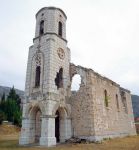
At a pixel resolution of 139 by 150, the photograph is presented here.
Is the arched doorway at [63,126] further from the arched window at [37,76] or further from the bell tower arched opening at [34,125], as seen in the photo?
the arched window at [37,76]

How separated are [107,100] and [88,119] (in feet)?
16.1

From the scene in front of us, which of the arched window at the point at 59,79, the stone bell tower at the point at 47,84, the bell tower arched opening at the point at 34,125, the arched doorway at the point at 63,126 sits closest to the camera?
the stone bell tower at the point at 47,84

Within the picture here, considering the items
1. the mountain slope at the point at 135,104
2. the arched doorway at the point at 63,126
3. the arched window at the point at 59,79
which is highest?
the mountain slope at the point at 135,104

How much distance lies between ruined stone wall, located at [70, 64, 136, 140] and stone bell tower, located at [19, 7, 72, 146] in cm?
102

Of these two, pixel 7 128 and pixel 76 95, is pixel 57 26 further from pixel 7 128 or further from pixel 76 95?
pixel 7 128

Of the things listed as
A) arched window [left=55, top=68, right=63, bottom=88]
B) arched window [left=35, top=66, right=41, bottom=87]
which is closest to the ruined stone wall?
arched window [left=55, top=68, right=63, bottom=88]

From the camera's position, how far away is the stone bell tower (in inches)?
662

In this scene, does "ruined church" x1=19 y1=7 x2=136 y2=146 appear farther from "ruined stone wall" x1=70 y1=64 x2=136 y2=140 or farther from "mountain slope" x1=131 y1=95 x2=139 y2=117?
"mountain slope" x1=131 y1=95 x2=139 y2=117

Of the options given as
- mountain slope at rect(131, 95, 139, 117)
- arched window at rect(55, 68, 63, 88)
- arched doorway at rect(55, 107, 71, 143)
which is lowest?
arched doorway at rect(55, 107, 71, 143)

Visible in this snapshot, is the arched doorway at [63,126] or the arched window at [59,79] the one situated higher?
the arched window at [59,79]

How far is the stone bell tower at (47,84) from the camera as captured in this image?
16812 millimetres

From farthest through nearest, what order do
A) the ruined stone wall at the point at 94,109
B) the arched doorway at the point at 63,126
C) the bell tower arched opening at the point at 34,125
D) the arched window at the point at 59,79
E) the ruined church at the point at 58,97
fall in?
the arched window at the point at 59,79 < the bell tower arched opening at the point at 34,125 < the arched doorway at the point at 63,126 < the ruined stone wall at the point at 94,109 < the ruined church at the point at 58,97

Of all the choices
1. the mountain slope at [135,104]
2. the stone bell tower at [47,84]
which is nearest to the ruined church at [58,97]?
the stone bell tower at [47,84]

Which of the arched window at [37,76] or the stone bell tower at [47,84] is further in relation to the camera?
the arched window at [37,76]
